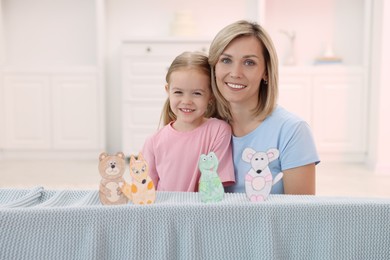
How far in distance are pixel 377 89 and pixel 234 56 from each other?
126 inches

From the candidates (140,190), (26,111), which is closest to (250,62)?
(140,190)

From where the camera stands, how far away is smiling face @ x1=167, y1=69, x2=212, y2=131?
144 cm

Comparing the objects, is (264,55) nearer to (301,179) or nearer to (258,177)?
(301,179)

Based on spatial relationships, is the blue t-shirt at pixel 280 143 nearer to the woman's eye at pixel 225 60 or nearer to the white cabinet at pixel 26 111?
the woman's eye at pixel 225 60

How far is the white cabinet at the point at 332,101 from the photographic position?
15.0ft

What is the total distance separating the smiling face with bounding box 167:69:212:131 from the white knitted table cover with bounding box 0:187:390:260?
21.2 inches

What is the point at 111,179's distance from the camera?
1.06 metres

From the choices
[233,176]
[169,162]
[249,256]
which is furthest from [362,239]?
[169,162]

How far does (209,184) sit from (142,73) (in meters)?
3.53

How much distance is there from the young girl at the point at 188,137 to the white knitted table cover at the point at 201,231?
45 cm

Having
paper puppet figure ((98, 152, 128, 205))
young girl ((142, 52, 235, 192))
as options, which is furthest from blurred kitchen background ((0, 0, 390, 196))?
paper puppet figure ((98, 152, 128, 205))

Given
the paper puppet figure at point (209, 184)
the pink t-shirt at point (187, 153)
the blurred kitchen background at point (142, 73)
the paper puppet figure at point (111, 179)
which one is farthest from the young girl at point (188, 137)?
the blurred kitchen background at point (142, 73)

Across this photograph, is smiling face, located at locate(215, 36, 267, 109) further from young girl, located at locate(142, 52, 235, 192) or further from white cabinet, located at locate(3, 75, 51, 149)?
white cabinet, located at locate(3, 75, 51, 149)

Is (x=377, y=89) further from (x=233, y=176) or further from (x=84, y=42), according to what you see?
(x=233, y=176)
